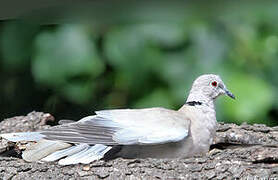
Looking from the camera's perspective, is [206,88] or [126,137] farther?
[206,88]

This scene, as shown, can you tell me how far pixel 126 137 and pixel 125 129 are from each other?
0.03 meters

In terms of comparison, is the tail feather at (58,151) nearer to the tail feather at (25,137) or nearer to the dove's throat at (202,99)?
the tail feather at (25,137)

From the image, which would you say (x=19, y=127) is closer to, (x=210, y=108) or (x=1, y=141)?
(x=1, y=141)

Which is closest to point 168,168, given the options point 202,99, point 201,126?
point 201,126

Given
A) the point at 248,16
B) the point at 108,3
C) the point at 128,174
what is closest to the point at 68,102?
the point at 108,3

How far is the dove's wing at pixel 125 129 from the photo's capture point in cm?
177

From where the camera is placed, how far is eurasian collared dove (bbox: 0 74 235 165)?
Answer: 5.81 ft

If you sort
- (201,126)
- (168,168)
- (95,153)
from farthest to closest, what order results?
1. (201,126)
2. (95,153)
3. (168,168)

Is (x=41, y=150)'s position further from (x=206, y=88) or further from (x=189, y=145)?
(x=206, y=88)

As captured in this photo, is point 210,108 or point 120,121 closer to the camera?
point 120,121

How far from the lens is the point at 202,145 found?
188cm

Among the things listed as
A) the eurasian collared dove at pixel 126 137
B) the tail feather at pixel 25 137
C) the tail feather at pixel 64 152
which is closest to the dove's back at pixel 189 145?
the eurasian collared dove at pixel 126 137

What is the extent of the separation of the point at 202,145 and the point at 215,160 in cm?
16

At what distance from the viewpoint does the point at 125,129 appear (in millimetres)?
1800
